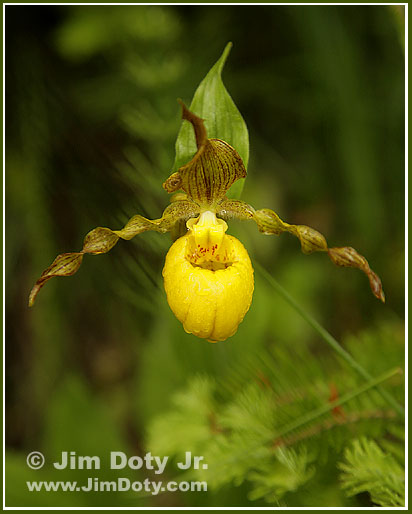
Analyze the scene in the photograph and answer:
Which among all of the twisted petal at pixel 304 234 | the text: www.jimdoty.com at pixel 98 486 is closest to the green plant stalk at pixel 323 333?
the twisted petal at pixel 304 234

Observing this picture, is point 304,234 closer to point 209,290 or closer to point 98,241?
point 209,290

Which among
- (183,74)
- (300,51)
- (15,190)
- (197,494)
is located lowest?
(197,494)

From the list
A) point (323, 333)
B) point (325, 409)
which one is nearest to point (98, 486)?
point (325, 409)

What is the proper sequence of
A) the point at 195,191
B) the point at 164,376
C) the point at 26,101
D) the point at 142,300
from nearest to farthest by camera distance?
the point at 195,191, the point at 142,300, the point at 26,101, the point at 164,376

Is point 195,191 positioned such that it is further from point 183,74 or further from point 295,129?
point 295,129

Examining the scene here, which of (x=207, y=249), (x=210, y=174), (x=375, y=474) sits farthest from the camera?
(x=207, y=249)

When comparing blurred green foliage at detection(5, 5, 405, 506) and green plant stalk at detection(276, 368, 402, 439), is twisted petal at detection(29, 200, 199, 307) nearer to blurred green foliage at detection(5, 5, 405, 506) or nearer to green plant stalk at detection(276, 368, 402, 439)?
blurred green foliage at detection(5, 5, 405, 506)

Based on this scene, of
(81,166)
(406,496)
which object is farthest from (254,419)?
(81,166)

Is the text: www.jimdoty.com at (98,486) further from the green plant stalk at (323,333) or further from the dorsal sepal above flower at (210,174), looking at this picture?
the dorsal sepal above flower at (210,174)

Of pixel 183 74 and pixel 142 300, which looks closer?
pixel 142 300
